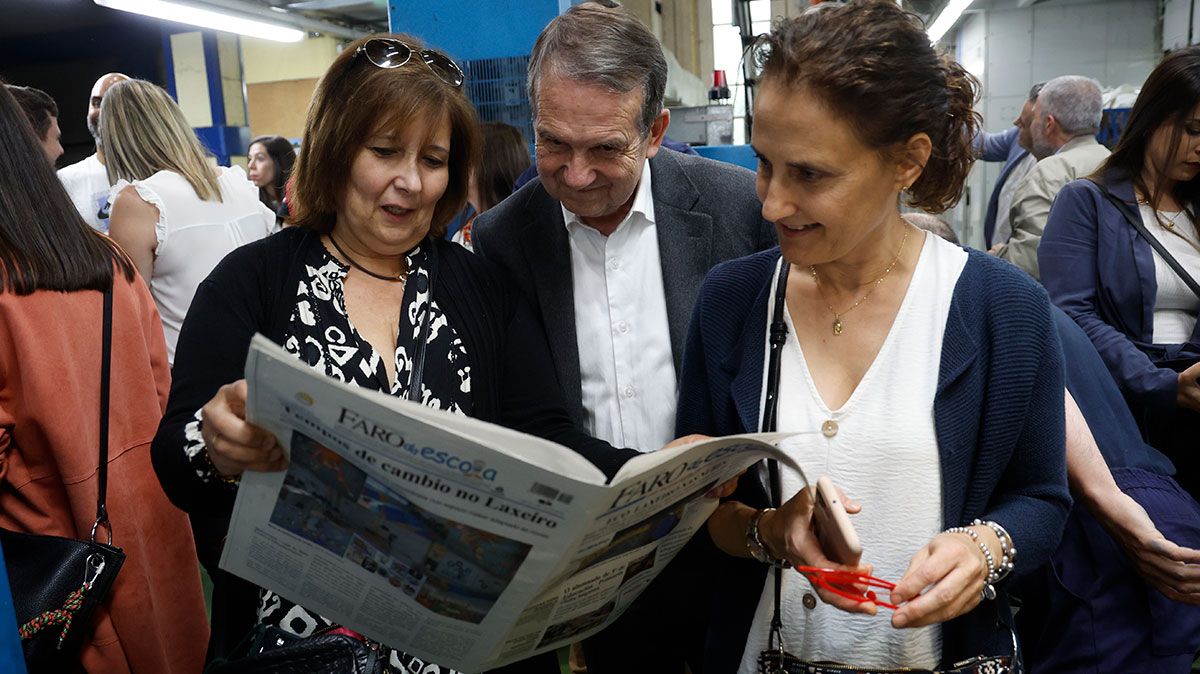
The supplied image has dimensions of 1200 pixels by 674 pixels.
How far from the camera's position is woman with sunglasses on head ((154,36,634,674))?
57.5 inches

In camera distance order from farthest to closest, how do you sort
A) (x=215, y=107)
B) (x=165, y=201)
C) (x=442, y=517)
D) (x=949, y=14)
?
1. (x=215, y=107)
2. (x=949, y=14)
3. (x=165, y=201)
4. (x=442, y=517)

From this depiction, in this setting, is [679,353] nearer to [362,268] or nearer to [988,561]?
[362,268]

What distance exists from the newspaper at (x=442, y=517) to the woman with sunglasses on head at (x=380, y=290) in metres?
0.28

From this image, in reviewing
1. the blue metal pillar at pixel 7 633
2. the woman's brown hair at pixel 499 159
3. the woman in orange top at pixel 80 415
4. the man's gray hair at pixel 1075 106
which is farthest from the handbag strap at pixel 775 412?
the man's gray hair at pixel 1075 106

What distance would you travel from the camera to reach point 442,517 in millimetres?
1051

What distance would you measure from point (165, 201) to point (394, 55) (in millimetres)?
2196

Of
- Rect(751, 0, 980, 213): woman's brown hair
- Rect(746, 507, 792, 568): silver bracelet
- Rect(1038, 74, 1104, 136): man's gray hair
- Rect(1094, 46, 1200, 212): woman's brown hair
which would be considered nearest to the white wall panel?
Rect(1038, 74, 1104, 136): man's gray hair

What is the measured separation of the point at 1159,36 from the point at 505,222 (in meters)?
12.5

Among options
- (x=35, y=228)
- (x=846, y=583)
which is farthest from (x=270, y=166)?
(x=846, y=583)

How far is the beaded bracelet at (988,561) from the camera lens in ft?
4.08

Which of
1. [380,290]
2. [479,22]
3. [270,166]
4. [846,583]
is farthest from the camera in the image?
[270,166]

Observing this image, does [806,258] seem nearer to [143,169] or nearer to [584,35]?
[584,35]

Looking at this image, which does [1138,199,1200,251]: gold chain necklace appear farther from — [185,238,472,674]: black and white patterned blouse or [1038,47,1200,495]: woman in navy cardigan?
[185,238,472,674]: black and white patterned blouse

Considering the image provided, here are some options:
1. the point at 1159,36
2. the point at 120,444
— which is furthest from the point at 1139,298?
the point at 1159,36
